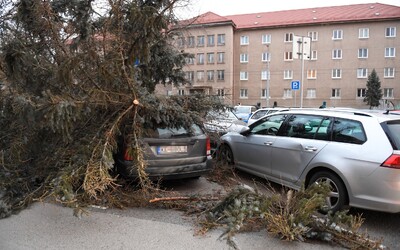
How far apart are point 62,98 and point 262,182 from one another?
418 cm

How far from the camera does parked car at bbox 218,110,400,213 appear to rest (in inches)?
172

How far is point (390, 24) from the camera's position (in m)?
50.8

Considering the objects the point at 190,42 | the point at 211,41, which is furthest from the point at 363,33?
the point at 190,42

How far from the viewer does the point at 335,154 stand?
16.2 feet

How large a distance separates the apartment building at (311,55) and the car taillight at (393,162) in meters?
44.1

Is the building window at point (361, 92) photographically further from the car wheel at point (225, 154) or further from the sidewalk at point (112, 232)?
the sidewalk at point (112, 232)

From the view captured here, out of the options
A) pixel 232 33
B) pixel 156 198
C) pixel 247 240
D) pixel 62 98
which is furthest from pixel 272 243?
pixel 232 33

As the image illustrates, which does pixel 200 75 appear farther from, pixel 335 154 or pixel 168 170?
pixel 335 154

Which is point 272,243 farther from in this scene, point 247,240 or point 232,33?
point 232,33

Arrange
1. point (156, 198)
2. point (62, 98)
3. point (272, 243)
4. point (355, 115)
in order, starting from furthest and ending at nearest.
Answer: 1. point (355, 115)
2. point (156, 198)
3. point (62, 98)
4. point (272, 243)

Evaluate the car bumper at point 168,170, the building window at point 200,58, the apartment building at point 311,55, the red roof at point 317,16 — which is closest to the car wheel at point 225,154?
the car bumper at point 168,170

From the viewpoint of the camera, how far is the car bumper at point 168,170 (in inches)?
204

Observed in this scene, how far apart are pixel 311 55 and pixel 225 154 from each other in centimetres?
5041

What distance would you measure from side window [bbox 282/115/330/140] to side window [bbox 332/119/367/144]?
0.50ft
